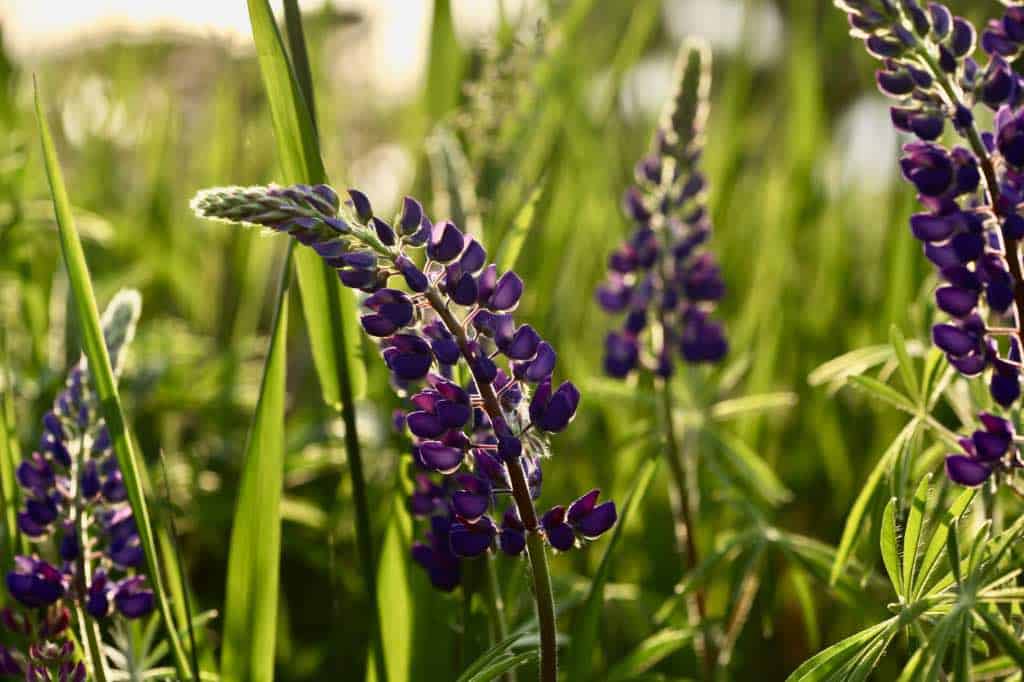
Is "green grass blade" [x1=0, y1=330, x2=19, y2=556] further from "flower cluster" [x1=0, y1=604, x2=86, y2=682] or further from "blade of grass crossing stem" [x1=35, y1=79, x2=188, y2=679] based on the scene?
"blade of grass crossing stem" [x1=35, y1=79, x2=188, y2=679]

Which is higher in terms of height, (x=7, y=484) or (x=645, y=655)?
(x=7, y=484)

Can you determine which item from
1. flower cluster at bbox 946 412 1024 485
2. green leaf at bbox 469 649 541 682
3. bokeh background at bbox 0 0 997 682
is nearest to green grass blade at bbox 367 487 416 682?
bokeh background at bbox 0 0 997 682

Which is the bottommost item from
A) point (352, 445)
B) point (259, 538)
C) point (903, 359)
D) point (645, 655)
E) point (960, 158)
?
point (645, 655)

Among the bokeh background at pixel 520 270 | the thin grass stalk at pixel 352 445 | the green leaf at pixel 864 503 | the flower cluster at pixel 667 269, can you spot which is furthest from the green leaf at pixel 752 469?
the thin grass stalk at pixel 352 445

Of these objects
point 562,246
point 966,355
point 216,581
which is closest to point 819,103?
point 562,246

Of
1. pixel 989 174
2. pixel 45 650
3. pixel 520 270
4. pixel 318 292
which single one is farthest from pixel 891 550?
pixel 520 270

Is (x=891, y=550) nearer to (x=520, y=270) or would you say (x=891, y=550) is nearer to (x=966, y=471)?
(x=966, y=471)

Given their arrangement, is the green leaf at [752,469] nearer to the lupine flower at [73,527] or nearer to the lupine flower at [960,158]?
the lupine flower at [960,158]
